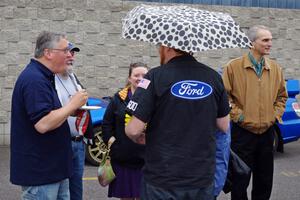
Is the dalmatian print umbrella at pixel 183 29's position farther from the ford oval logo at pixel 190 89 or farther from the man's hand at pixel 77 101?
the man's hand at pixel 77 101

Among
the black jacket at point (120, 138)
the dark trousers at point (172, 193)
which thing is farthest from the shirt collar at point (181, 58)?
the black jacket at point (120, 138)

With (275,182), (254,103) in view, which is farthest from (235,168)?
(275,182)

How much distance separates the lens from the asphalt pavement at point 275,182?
6.51 m

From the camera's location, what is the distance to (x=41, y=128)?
3338 mm

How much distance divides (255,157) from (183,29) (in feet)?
A: 8.63

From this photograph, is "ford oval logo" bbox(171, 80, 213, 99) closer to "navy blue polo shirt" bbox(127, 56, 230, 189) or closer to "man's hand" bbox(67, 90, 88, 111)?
"navy blue polo shirt" bbox(127, 56, 230, 189)

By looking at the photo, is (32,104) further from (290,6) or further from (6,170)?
(290,6)

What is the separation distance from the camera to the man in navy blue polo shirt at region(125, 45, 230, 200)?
3.10 meters

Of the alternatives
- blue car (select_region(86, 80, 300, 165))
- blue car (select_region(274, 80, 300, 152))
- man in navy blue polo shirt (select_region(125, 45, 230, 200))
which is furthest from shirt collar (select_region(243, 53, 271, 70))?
blue car (select_region(274, 80, 300, 152))

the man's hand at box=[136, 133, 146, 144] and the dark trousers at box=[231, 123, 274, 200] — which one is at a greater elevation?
the man's hand at box=[136, 133, 146, 144]

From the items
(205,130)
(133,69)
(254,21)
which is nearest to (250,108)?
(133,69)

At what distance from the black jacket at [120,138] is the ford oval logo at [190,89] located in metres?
1.45

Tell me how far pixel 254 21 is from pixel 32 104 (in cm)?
831

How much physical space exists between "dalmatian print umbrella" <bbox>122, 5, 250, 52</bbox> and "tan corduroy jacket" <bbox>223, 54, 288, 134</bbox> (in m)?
1.88
